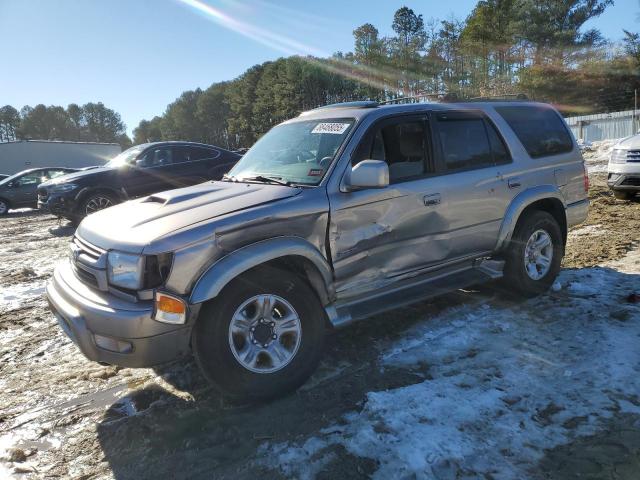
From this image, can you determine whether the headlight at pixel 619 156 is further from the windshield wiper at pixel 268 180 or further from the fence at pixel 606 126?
the fence at pixel 606 126

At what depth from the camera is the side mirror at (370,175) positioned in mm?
3292

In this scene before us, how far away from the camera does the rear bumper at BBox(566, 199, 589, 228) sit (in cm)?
500

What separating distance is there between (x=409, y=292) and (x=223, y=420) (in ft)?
5.63

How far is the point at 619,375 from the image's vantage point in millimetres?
3207

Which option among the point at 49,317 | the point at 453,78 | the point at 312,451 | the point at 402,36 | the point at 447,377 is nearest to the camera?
the point at 312,451

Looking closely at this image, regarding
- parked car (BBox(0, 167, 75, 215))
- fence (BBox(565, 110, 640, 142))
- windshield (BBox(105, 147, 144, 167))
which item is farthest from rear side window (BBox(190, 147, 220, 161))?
fence (BBox(565, 110, 640, 142))

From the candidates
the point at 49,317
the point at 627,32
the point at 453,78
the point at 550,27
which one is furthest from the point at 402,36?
the point at 49,317

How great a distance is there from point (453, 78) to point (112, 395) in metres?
60.0

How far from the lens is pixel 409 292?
12.4 ft

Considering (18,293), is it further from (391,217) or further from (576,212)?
(576,212)

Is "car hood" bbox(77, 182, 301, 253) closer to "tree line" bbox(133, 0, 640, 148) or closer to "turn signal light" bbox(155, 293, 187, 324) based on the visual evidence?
"turn signal light" bbox(155, 293, 187, 324)

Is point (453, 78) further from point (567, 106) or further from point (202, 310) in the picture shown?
point (202, 310)

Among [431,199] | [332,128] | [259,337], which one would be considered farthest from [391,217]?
[259,337]

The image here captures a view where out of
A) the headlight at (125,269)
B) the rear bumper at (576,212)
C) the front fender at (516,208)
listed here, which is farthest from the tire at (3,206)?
the rear bumper at (576,212)
